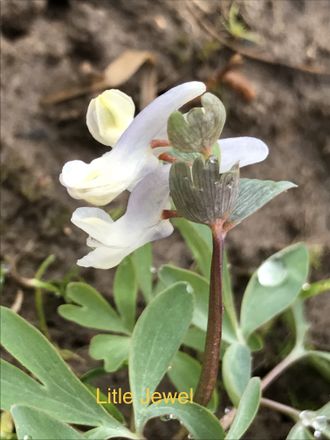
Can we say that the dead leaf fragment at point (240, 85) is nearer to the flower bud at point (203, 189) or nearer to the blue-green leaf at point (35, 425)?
the flower bud at point (203, 189)

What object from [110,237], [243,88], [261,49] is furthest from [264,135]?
[110,237]

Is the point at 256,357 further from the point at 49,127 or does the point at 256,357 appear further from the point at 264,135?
the point at 49,127

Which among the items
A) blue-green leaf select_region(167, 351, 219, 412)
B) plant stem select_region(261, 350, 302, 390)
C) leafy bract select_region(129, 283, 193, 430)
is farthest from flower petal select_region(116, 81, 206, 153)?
plant stem select_region(261, 350, 302, 390)

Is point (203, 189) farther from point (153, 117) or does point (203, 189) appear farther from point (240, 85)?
point (240, 85)

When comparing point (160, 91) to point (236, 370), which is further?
point (160, 91)

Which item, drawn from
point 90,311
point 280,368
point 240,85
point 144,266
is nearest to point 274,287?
point 280,368

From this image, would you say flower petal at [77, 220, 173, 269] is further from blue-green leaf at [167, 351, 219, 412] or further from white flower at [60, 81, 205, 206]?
blue-green leaf at [167, 351, 219, 412]
